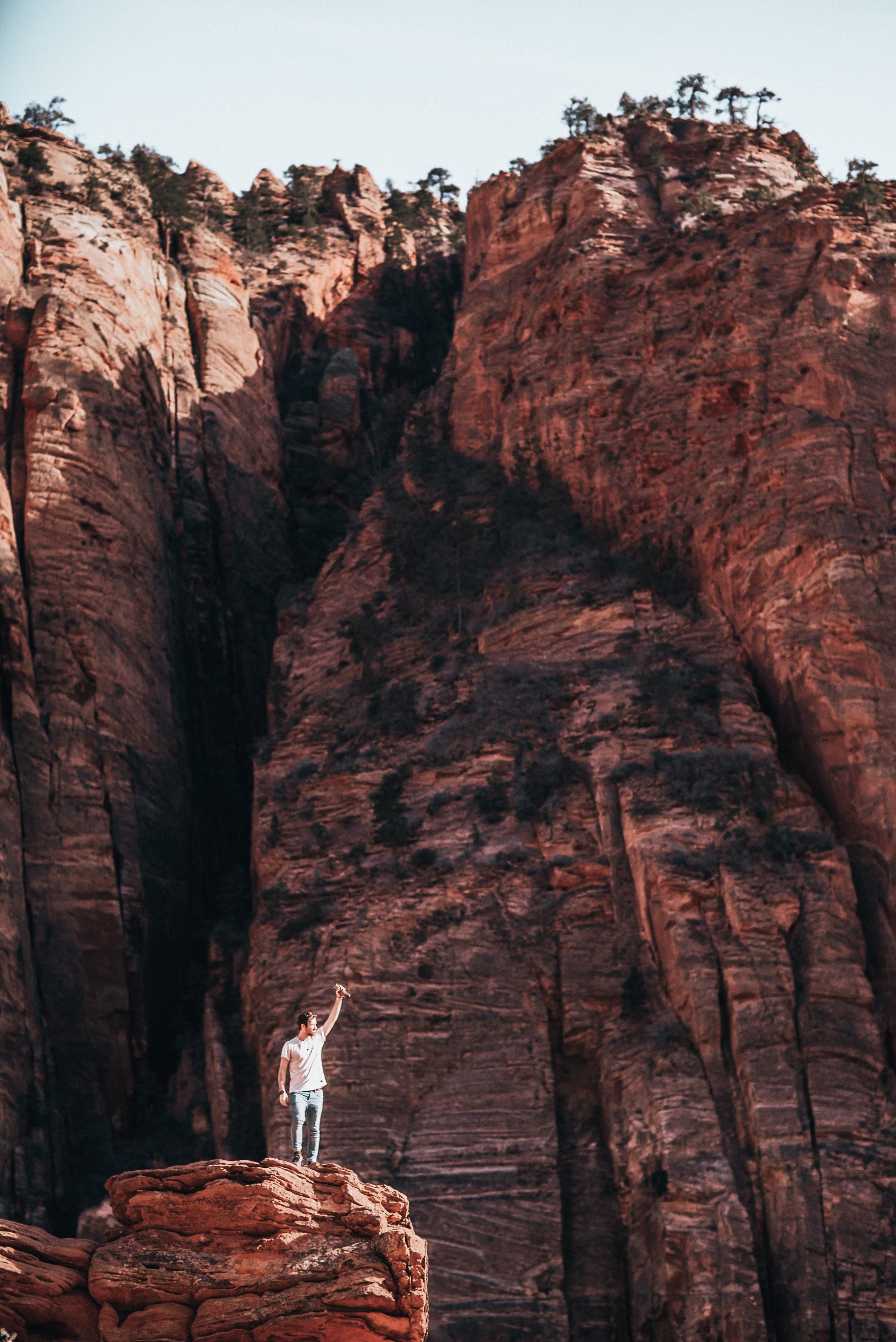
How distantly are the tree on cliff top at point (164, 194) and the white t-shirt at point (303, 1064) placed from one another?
150ft

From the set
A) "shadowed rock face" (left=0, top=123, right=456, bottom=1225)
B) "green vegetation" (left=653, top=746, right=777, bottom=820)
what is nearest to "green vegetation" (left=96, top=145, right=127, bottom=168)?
"shadowed rock face" (left=0, top=123, right=456, bottom=1225)

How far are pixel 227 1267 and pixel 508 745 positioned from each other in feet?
71.0

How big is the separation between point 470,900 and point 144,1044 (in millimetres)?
9654

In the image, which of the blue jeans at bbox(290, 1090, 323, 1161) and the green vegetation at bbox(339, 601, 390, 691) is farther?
the green vegetation at bbox(339, 601, 390, 691)

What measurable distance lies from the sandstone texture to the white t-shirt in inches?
49.2

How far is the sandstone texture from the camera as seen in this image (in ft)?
61.4

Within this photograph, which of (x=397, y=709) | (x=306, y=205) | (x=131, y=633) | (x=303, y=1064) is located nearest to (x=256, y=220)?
(x=306, y=205)

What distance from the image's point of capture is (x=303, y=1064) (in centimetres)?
1903

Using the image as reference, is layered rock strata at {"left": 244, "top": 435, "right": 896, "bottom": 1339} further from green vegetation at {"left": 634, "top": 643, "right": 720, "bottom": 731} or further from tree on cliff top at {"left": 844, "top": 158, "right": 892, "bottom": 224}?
tree on cliff top at {"left": 844, "top": 158, "right": 892, "bottom": 224}

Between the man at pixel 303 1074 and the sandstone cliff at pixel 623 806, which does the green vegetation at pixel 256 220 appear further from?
the man at pixel 303 1074

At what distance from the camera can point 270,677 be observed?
4697 centimetres

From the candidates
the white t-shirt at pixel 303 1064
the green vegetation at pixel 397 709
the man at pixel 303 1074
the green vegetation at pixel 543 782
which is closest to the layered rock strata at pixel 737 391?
the green vegetation at pixel 543 782

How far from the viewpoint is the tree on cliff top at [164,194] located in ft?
200

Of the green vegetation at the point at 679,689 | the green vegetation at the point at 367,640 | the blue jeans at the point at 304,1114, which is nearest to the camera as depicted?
the blue jeans at the point at 304,1114
